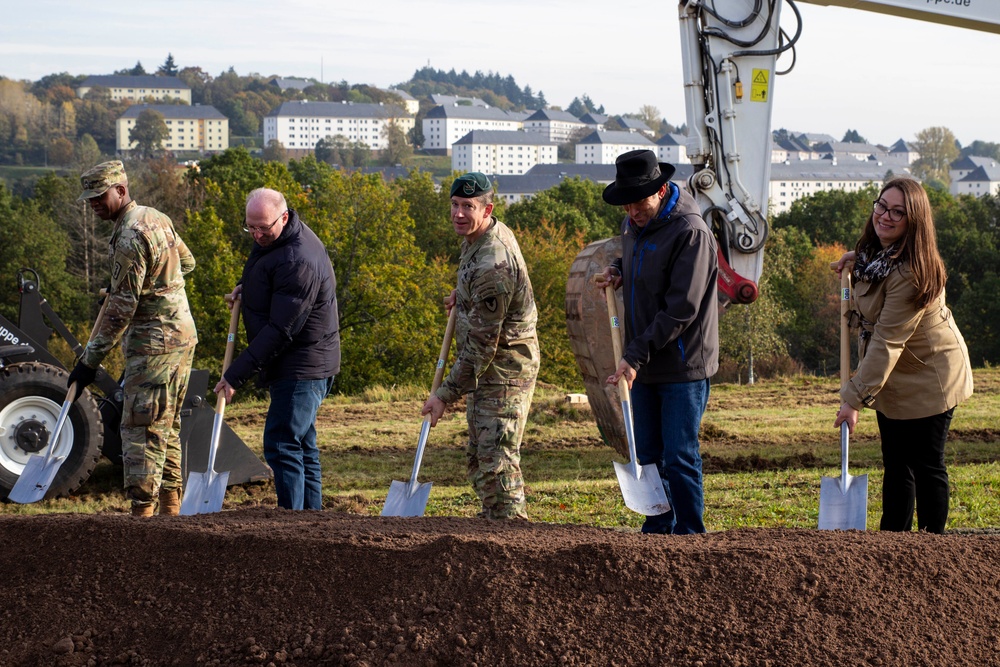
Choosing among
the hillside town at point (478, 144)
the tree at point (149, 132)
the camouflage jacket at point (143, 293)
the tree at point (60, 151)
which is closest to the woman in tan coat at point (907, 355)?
the camouflage jacket at point (143, 293)

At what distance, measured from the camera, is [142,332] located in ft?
20.1

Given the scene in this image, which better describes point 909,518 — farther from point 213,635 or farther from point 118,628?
point 118,628

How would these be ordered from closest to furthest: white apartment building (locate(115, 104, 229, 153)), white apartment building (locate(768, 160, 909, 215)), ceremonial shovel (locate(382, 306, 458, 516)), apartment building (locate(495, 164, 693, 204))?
ceremonial shovel (locate(382, 306, 458, 516)) → apartment building (locate(495, 164, 693, 204)) → white apartment building (locate(768, 160, 909, 215)) → white apartment building (locate(115, 104, 229, 153))

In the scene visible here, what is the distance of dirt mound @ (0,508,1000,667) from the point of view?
11.4 ft

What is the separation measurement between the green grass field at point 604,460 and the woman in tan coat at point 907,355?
1519mm

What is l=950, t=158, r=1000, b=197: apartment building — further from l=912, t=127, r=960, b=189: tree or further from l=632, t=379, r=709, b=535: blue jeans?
l=632, t=379, r=709, b=535: blue jeans

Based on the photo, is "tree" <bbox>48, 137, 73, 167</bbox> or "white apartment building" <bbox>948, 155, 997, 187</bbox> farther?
"white apartment building" <bbox>948, 155, 997, 187</bbox>

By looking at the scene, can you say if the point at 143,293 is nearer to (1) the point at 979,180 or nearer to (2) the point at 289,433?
(2) the point at 289,433

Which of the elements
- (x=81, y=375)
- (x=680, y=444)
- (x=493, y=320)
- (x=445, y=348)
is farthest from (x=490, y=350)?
(x=81, y=375)

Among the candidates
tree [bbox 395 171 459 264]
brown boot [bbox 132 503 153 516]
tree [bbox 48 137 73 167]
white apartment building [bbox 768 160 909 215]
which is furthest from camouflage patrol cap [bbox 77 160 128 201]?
white apartment building [bbox 768 160 909 215]

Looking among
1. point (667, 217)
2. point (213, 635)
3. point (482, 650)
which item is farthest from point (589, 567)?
point (667, 217)

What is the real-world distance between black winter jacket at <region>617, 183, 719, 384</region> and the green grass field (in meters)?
1.75

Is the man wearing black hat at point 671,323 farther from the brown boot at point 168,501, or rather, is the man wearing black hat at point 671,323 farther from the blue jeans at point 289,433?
the brown boot at point 168,501

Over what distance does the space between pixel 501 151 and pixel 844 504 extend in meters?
176
